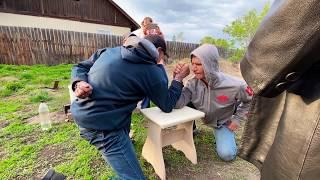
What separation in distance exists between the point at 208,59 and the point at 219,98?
61cm

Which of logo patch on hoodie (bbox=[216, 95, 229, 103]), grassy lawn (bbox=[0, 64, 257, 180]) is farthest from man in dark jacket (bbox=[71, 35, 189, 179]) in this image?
logo patch on hoodie (bbox=[216, 95, 229, 103])

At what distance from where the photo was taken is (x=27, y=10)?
1505 centimetres

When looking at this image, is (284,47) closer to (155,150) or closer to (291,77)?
(291,77)

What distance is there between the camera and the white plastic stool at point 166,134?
2684 mm

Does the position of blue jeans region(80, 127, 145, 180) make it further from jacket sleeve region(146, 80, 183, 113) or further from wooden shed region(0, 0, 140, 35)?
wooden shed region(0, 0, 140, 35)

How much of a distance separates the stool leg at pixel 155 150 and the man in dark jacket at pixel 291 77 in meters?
1.92

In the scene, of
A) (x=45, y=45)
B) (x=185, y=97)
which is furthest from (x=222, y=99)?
(x=45, y=45)

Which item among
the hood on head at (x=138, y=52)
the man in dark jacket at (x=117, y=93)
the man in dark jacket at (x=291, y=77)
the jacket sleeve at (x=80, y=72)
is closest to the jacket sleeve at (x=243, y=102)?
the man in dark jacket at (x=117, y=93)

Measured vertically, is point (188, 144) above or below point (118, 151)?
below

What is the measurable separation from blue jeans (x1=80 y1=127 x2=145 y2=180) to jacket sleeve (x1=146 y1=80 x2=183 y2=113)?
18.8 inches

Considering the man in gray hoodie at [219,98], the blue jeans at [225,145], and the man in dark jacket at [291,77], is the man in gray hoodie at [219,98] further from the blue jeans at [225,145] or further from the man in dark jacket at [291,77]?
the man in dark jacket at [291,77]

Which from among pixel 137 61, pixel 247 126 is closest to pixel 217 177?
pixel 137 61

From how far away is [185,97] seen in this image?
10.9 feet

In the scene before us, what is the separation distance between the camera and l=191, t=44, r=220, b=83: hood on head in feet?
9.90
